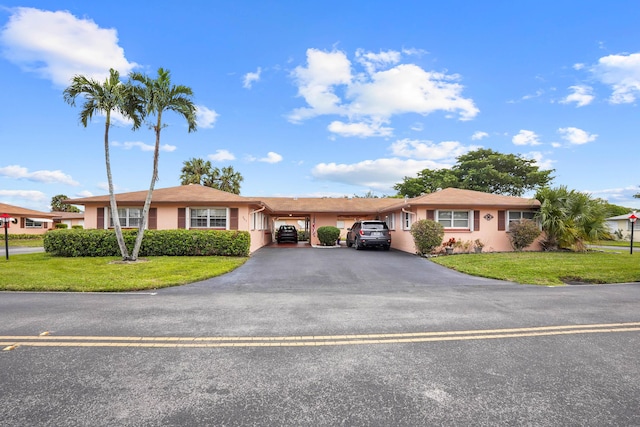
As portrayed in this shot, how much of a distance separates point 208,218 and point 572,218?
1939 cm

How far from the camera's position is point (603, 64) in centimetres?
1378

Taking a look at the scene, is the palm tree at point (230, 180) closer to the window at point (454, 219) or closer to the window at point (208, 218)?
the window at point (208, 218)

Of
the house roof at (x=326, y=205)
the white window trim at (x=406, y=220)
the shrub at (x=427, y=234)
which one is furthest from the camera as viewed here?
the house roof at (x=326, y=205)

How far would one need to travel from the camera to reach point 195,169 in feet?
126

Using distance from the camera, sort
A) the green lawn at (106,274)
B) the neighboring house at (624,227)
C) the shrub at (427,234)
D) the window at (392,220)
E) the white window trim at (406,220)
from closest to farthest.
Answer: the green lawn at (106,274), the shrub at (427,234), the white window trim at (406,220), the window at (392,220), the neighboring house at (624,227)

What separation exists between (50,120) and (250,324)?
17174mm

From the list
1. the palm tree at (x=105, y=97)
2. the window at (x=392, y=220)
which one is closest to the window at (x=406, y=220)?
the window at (x=392, y=220)

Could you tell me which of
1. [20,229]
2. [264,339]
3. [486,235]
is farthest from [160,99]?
[20,229]

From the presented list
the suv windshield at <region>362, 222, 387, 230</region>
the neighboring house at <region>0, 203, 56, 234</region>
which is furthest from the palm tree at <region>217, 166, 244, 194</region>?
the suv windshield at <region>362, 222, 387, 230</region>

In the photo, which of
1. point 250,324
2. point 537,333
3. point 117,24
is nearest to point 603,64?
point 537,333

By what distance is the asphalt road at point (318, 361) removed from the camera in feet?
8.70

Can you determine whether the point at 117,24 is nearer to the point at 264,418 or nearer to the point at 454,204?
the point at 264,418

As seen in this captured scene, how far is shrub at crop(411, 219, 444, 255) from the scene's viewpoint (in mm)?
16688

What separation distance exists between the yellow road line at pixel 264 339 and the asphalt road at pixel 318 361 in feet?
0.09
